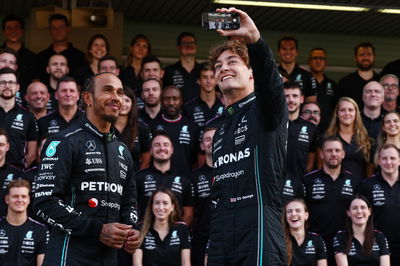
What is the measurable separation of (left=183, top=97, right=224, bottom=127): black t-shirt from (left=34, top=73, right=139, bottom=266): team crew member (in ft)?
19.5

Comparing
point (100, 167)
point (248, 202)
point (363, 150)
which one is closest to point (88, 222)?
point (100, 167)

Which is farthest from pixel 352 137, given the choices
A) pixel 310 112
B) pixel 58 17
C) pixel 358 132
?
pixel 58 17

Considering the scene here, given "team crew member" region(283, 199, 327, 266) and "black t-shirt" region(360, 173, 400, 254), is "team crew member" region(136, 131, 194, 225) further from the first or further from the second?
"black t-shirt" region(360, 173, 400, 254)

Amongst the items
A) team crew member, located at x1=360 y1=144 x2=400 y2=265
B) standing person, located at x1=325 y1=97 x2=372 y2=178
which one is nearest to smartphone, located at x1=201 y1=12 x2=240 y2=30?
team crew member, located at x1=360 y1=144 x2=400 y2=265

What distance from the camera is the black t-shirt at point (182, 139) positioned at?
1145 centimetres

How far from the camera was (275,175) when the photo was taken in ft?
17.3

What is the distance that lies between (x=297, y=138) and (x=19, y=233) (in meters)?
4.07

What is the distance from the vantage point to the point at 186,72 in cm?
1314

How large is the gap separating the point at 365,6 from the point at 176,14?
3.60 m

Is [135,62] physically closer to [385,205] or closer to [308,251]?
[308,251]

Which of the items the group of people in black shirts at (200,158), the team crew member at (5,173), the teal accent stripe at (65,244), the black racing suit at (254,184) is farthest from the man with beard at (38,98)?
the black racing suit at (254,184)

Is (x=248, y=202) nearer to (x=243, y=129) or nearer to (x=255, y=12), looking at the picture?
(x=243, y=129)

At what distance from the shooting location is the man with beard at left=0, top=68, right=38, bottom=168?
10.6 m

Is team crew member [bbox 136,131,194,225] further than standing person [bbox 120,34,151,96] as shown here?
No
